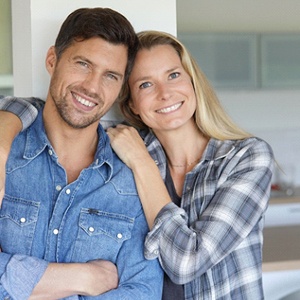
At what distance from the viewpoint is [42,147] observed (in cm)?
162

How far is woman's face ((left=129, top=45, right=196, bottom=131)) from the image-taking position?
5.71ft

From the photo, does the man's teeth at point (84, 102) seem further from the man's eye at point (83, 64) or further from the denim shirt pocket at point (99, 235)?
the denim shirt pocket at point (99, 235)

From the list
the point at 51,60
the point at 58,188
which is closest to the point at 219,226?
the point at 58,188

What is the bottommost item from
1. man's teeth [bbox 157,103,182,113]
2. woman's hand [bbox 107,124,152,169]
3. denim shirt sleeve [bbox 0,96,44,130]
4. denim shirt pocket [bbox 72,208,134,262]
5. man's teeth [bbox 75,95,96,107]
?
denim shirt pocket [bbox 72,208,134,262]

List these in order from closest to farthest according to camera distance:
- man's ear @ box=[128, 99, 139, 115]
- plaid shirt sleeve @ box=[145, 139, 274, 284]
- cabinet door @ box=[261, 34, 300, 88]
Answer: plaid shirt sleeve @ box=[145, 139, 274, 284] < man's ear @ box=[128, 99, 139, 115] < cabinet door @ box=[261, 34, 300, 88]

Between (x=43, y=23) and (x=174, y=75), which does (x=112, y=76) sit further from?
(x=43, y=23)

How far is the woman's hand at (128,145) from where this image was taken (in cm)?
168

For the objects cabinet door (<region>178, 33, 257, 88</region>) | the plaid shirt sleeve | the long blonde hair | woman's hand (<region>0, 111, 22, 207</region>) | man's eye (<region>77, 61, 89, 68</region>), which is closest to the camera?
woman's hand (<region>0, 111, 22, 207</region>)

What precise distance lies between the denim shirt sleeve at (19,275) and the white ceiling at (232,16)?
2928 mm

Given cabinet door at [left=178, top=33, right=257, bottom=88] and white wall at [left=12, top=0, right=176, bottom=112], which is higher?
white wall at [left=12, top=0, right=176, bottom=112]

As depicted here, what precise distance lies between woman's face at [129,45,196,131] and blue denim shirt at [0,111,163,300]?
8.5 inches

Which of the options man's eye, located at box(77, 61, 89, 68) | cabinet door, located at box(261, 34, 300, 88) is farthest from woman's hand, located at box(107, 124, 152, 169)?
cabinet door, located at box(261, 34, 300, 88)

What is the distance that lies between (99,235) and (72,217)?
0.28 ft

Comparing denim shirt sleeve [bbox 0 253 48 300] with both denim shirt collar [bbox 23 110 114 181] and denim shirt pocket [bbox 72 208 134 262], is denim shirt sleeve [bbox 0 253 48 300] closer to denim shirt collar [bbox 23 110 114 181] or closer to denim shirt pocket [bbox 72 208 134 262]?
denim shirt pocket [bbox 72 208 134 262]
